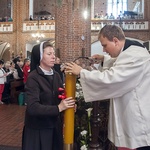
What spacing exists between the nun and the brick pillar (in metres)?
6.52

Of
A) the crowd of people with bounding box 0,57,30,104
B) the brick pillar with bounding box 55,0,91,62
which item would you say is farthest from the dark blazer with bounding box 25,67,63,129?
the crowd of people with bounding box 0,57,30,104

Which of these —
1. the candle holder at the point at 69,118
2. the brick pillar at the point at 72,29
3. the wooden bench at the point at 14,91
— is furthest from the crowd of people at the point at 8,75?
the candle holder at the point at 69,118

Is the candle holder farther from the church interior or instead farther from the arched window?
the arched window

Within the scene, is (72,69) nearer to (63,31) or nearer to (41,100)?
(41,100)

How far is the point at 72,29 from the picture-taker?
8734mm

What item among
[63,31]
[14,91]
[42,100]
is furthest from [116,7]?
[42,100]

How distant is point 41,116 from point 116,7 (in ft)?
66.0

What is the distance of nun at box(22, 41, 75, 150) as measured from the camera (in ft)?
6.90

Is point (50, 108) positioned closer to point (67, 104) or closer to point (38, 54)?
point (67, 104)

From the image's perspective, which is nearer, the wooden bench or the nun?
the nun

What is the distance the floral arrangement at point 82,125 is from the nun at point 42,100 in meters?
0.67

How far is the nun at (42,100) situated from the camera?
2104 mm

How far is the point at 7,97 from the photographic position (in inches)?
378

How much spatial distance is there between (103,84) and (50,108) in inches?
19.7
